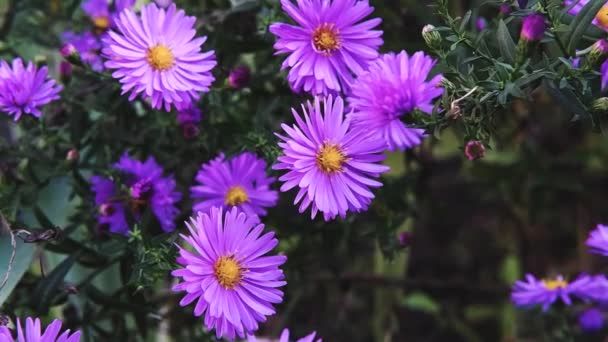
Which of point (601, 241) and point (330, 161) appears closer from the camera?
point (330, 161)

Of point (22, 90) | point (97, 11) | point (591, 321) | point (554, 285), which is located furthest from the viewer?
point (591, 321)

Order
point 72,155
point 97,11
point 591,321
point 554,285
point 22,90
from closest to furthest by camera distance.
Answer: point 22,90, point 72,155, point 554,285, point 97,11, point 591,321

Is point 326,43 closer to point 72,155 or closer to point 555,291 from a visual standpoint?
point 72,155

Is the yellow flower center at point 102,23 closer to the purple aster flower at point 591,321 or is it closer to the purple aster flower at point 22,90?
Answer: the purple aster flower at point 22,90

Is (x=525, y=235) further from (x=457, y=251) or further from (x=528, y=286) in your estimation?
(x=528, y=286)

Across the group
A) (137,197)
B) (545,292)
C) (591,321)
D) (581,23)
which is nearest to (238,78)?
(137,197)

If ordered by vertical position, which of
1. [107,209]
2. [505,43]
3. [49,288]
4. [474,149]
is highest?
[505,43]

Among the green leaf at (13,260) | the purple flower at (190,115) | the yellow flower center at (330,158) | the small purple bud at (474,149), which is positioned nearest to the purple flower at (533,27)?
the small purple bud at (474,149)

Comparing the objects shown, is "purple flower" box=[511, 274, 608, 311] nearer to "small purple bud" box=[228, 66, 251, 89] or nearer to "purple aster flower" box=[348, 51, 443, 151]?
"purple aster flower" box=[348, 51, 443, 151]

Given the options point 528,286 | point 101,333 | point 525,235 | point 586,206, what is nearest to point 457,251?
point 525,235
